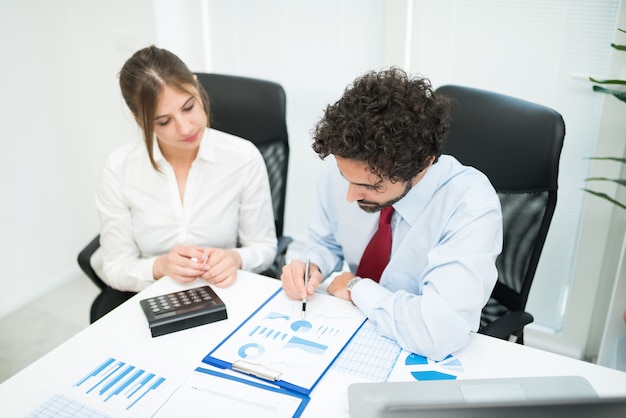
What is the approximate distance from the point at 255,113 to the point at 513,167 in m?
0.82

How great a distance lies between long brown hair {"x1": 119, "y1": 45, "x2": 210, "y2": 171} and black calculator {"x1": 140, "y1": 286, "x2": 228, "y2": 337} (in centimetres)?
49

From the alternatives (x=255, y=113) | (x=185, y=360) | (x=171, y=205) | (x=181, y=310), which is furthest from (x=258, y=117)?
(x=185, y=360)

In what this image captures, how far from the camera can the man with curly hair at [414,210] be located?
41.7 inches

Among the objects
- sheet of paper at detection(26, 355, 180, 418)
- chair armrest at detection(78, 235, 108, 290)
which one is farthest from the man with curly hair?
chair armrest at detection(78, 235, 108, 290)

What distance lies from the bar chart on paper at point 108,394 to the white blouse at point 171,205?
475 mm

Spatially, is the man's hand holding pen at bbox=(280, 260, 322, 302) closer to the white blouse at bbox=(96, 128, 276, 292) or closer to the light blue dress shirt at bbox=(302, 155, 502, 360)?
the light blue dress shirt at bbox=(302, 155, 502, 360)

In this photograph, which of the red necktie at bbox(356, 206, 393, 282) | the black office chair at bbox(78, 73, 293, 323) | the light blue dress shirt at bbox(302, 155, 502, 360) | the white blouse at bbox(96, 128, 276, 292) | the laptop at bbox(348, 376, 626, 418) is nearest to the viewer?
the laptop at bbox(348, 376, 626, 418)

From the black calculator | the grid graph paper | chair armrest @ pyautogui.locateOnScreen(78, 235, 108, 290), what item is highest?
the black calculator

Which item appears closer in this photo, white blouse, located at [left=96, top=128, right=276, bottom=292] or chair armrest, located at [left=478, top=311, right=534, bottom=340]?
chair armrest, located at [left=478, top=311, right=534, bottom=340]

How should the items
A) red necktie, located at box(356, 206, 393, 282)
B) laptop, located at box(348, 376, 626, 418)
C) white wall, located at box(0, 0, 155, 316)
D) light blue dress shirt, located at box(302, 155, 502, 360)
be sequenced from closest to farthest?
laptop, located at box(348, 376, 626, 418) < light blue dress shirt, located at box(302, 155, 502, 360) < red necktie, located at box(356, 206, 393, 282) < white wall, located at box(0, 0, 155, 316)

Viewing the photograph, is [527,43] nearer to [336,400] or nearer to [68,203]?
[336,400]

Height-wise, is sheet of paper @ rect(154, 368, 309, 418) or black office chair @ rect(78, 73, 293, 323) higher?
black office chair @ rect(78, 73, 293, 323)

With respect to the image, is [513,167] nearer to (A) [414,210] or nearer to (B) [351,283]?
(A) [414,210]

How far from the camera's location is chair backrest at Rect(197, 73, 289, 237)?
65.4 inches
